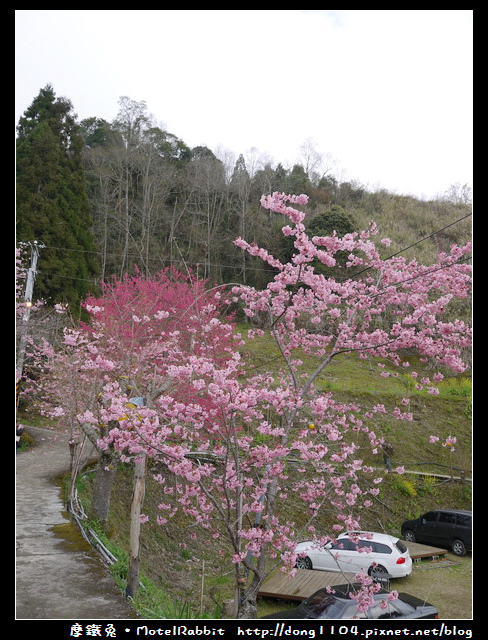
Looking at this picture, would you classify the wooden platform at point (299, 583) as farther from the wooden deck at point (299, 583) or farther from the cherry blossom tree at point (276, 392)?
the cherry blossom tree at point (276, 392)

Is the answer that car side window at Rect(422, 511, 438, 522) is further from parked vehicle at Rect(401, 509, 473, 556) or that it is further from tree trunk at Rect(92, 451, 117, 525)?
tree trunk at Rect(92, 451, 117, 525)

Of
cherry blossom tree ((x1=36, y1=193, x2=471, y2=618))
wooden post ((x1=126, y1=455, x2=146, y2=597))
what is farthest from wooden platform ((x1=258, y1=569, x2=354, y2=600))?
wooden post ((x1=126, y1=455, x2=146, y2=597))

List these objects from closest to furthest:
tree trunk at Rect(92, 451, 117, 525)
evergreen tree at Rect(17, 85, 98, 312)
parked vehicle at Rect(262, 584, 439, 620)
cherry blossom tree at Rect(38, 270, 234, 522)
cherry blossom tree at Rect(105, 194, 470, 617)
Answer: cherry blossom tree at Rect(105, 194, 470, 617) < parked vehicle at Rect(262, 584, 439, 620) < cherry blossom tree at Rect(38, 270, 234, 522) < tree trunk at Rect(92, 451, 117, 525) < evergreen tree at Rect(17, 85, 98, 312)

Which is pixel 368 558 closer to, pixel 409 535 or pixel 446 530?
pixel 446 530

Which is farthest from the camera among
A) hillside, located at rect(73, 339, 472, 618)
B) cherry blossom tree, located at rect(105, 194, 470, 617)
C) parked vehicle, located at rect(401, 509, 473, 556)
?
parked vehicle, located at rect(401, 509, 473, 556)

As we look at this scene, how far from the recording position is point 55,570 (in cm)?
663

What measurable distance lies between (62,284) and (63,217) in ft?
9.87

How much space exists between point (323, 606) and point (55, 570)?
368 cm

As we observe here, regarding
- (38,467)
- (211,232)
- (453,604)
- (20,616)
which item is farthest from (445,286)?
(211,232)

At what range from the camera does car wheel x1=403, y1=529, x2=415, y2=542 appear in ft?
43.1

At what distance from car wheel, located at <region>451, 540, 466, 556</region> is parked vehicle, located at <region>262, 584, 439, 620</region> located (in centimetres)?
598

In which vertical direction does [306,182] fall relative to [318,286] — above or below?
above
